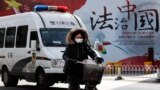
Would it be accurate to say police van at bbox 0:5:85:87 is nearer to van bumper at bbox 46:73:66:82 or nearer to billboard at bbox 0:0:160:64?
van bumper at bbox 46:73:66:82

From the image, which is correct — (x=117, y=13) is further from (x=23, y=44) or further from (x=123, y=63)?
(x=23, y=44)

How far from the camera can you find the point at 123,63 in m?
27.3

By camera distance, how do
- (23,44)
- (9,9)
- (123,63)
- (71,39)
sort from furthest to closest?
(9,9)
(123,63)
(23,44)
(71,39)

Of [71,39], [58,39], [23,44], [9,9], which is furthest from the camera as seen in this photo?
[9,9]

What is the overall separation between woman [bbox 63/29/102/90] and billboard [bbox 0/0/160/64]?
1833cm

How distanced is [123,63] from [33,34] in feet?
40.6

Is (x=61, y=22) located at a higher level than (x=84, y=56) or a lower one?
higher

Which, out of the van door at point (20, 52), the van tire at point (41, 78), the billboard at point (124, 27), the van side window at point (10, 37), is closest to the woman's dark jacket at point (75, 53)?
the van tire at point (41, 78)

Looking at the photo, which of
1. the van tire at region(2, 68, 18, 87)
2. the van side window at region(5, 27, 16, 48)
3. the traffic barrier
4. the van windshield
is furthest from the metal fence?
the van windshield

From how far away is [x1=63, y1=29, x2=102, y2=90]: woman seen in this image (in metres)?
8.52

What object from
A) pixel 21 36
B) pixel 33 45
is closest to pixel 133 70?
pixel 21 36

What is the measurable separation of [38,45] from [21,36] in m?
1.60

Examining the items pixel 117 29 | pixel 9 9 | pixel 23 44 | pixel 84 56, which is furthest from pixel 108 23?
pixel 84 56

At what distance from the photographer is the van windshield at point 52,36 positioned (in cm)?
1515
